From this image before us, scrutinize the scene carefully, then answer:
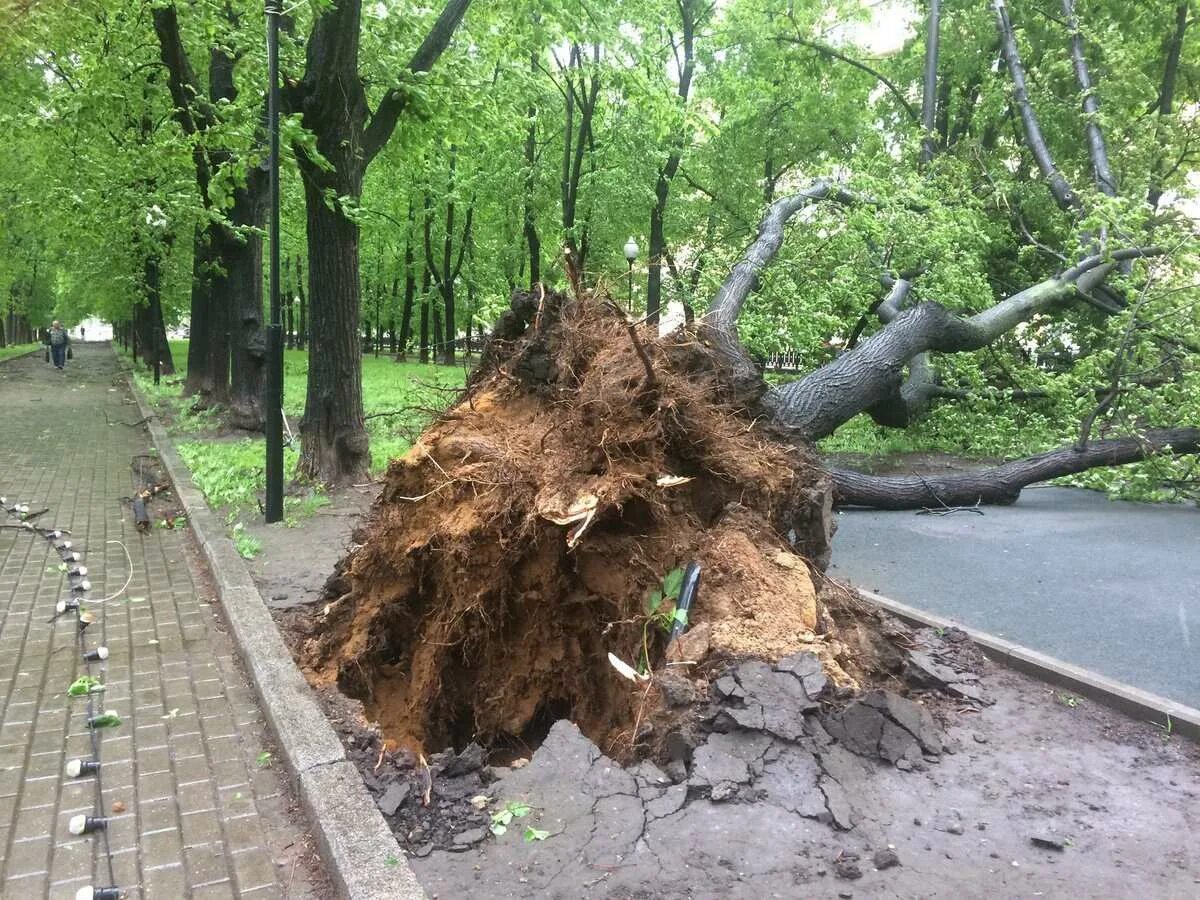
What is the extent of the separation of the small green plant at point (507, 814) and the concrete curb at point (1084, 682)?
3.20 m

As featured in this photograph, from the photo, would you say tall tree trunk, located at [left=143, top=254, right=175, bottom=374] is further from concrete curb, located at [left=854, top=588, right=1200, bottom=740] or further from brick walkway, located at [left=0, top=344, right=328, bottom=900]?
concrete curb, located at [left=854, top=588, right=1200, bottom=740]

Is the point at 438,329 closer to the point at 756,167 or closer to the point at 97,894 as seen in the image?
the point at 756,167

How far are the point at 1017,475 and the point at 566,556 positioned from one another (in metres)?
7.66

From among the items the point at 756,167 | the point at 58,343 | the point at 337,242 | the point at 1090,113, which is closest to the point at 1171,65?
the point at 1090,113

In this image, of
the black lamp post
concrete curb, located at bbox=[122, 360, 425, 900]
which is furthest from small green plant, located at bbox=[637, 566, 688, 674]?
the black lamp post

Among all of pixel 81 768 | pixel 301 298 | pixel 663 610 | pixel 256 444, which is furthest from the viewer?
pixel 301 298

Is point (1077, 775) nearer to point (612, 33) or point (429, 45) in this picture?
point (429, 45)

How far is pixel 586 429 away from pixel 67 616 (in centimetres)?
381

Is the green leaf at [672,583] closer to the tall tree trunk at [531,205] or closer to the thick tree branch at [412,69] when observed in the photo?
the thick tree branch at [412,69]

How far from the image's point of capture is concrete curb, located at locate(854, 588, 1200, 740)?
426 cm

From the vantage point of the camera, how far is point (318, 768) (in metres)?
3.63

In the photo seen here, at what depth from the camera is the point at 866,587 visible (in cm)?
684

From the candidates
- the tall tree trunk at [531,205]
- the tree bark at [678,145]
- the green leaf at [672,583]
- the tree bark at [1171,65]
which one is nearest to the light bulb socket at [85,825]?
the green leaf at [672,583]

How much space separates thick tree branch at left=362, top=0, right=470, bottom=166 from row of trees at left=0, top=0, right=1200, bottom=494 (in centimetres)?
3
